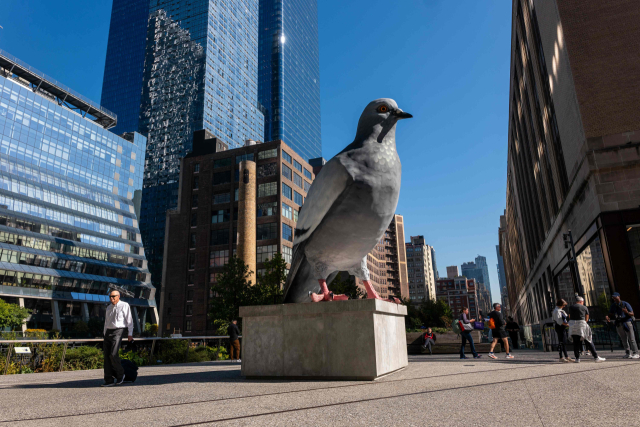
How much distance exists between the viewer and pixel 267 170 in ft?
237

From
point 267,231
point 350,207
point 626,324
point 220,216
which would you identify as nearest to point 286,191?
point 267,231

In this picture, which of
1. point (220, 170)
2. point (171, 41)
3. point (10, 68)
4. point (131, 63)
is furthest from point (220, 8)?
point (220, 170)

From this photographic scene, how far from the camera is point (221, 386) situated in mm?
5594

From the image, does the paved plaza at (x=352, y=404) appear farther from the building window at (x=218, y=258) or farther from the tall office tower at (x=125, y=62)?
the tall office tower at (x=125, y=62)

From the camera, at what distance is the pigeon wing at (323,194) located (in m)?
6.20

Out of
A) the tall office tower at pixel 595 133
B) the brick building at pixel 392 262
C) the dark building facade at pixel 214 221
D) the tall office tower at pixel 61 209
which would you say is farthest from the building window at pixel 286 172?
the brick building at pixel 392 262

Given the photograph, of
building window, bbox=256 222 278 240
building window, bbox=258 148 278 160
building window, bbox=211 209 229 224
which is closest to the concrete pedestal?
building window, bbox=256 222 278 240

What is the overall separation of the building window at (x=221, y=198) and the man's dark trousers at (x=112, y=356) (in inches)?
2696

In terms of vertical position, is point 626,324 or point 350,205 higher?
point 350,205

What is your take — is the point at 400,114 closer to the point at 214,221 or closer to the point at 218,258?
the point at 218,258

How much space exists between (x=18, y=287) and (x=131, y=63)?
126m

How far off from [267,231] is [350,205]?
63.6 meters

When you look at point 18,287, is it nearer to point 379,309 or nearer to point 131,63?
point 379,309

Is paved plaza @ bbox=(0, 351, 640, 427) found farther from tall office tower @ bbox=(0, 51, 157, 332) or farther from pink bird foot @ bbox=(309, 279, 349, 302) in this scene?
tall office tower @ bbox=(0, 51, 157, 332)
